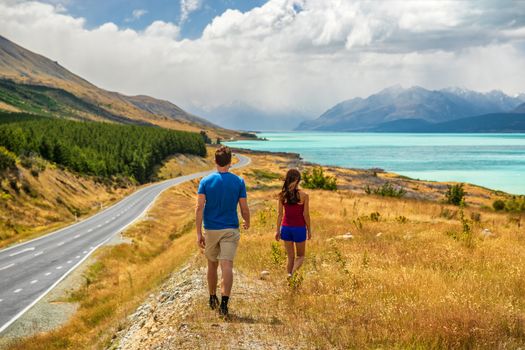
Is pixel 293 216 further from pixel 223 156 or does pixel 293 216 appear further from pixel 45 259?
pixel 45 259

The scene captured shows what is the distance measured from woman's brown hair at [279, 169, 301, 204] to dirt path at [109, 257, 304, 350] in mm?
2039

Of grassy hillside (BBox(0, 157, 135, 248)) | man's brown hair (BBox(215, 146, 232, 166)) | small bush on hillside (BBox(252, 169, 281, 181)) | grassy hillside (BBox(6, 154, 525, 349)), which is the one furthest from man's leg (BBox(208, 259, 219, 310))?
small bush on hillside (BBox(252, 169, 281, 181))

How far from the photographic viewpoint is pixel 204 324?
7461 millimetres

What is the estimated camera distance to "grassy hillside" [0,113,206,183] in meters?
82.6

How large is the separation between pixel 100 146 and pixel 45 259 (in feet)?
287

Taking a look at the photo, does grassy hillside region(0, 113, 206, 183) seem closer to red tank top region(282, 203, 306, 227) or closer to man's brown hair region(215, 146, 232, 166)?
red tank top region(282, 203, 306, 227)

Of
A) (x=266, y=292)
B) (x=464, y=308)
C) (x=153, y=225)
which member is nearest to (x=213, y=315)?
(x=266, y=292)

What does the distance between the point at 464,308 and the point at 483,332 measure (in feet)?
2.67

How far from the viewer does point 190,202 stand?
72.1m

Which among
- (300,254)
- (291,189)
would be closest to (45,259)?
(300,254)

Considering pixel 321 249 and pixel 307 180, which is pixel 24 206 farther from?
pixel 321 249

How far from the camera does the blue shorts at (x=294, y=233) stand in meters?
9.38

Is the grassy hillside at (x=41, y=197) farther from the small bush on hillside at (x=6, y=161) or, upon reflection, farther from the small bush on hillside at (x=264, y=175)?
the small bush on hillside at (x=264, y=175)

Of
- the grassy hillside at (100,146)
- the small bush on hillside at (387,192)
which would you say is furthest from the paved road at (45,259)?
the grassy hillside at (100,146)
